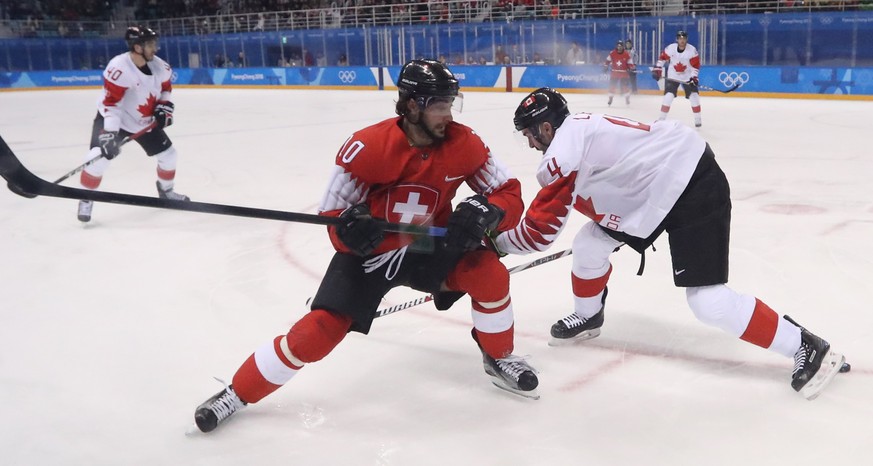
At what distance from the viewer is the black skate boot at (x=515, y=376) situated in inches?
93.6

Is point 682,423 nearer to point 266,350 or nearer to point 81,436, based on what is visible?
point 266,350

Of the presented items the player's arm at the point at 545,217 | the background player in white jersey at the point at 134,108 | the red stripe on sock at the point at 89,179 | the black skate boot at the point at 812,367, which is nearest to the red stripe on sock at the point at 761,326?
the black skate boot at the point at 812,367

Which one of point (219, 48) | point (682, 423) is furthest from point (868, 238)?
point (219, 48)

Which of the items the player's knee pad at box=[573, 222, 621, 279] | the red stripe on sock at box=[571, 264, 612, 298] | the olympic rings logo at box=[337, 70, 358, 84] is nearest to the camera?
the player's knee pad at box=[573, 222, 621, 279]

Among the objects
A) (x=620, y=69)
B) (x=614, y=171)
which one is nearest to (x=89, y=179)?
(x=614, y=171)

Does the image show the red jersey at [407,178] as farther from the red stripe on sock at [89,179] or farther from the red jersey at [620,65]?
the red jersey at [620,65]

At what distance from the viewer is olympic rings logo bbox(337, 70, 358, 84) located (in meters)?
18.8

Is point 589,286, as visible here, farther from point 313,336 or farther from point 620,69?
point 620,69

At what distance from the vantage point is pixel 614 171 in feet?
7.59

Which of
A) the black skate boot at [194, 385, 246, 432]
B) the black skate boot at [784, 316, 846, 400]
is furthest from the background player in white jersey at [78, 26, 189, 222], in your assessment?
the black skate boot at [784, 316, 846, 400]

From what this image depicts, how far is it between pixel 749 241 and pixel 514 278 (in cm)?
136

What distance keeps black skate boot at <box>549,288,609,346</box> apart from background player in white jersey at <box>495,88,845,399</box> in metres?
0.52

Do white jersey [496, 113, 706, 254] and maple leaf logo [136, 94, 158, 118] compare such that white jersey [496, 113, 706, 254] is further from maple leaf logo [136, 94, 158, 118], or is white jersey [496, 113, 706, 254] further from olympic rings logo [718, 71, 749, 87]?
olympic rings logo [718, 71, 749, 87]

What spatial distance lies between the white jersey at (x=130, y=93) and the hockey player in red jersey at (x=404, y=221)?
3432 millimetres
